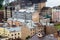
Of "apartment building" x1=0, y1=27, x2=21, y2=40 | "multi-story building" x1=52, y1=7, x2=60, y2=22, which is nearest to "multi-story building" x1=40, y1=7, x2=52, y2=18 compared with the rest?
"multi-story building" x1=52, y1=7, x2=60, y2=22

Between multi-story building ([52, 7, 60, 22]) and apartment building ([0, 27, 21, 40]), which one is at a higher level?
multi-story building ([52, 7, 60, 22])

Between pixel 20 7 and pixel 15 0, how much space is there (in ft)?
0.33

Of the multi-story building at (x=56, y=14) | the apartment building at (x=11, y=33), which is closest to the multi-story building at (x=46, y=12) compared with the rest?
the multi-story building at (x=56, y=14)

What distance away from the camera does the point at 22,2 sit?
2.21 metres

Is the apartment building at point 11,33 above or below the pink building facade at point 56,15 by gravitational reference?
below

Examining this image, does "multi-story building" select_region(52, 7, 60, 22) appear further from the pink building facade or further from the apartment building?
the apartment building

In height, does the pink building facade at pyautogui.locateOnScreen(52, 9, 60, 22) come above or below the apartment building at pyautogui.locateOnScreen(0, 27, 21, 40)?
above

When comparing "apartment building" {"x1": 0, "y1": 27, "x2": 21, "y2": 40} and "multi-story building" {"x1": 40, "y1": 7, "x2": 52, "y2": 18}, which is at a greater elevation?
"multi-story building" {"x1": 40, "y1": 7, "x2": 52, "y2": 18}

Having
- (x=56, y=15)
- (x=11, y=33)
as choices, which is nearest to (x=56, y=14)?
(x=56, y=15)

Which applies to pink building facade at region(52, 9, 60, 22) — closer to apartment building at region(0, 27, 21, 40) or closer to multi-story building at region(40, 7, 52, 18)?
multi-story building at region(40, 7, 52, 18)

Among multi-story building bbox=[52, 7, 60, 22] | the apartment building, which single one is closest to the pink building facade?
multi-story building bbox=[52, 7, 60, 22]

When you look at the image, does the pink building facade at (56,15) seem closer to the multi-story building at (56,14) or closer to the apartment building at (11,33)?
the multi-story building at (56,14)

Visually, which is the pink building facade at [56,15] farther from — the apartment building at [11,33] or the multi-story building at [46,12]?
the apartment building at [11,33]

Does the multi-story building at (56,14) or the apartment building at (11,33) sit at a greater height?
the multi-story building at (56,14)
